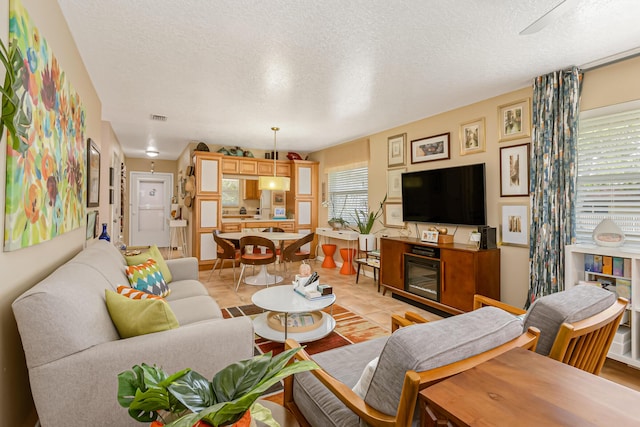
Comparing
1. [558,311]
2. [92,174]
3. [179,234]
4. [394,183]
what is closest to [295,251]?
[394,183]

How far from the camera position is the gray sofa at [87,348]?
1205 millimetres

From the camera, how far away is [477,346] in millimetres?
1040

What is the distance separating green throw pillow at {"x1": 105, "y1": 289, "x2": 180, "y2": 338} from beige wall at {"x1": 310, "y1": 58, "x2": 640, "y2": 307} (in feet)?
11.0

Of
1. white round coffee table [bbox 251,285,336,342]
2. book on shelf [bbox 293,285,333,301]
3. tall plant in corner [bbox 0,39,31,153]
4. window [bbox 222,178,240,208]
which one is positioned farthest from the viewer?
window [bbox 222,178,240,208]

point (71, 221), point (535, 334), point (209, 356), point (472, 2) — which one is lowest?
point (209, 356)

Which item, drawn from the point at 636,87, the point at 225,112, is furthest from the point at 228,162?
the point at 636,87

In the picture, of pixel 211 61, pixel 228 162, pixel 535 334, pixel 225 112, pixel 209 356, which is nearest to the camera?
pixel 535 334

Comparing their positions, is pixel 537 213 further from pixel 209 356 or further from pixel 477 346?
pixel 209 356

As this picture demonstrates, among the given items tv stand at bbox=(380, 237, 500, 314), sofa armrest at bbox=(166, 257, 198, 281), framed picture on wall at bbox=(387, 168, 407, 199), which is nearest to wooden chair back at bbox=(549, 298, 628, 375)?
tv stand at bbox=(380, 237, 500, 314)

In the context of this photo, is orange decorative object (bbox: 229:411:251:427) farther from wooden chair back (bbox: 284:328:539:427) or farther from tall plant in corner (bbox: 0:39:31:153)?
tall plant in corner (bbox: 0:39:31:153)

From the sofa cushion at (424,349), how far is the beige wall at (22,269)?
4.93 ft

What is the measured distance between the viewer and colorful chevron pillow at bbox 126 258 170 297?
7.84ft

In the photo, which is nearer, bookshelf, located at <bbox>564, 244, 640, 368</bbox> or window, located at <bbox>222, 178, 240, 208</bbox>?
bookshelf, located at <bbox>564, 244, 640, 368</bbox>

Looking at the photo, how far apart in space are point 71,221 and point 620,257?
13.6 ft
